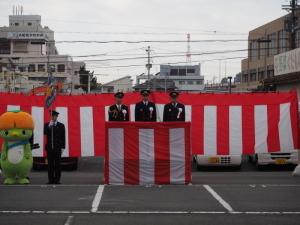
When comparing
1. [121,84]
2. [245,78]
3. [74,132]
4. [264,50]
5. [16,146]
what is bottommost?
[16,146]

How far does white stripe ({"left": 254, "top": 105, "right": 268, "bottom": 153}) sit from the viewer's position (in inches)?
693

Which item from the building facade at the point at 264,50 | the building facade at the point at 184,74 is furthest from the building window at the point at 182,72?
the building facade at the point at 264,50

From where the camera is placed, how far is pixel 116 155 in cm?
1295

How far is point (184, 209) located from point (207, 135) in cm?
806

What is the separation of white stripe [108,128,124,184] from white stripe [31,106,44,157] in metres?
5.12

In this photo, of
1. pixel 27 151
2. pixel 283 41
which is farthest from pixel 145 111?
pixel 283 41

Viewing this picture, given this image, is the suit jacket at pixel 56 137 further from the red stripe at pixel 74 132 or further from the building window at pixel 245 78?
the building window at pixel 245 78

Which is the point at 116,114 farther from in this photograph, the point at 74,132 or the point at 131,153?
the point at 74,132

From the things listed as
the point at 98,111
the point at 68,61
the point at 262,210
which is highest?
the point at 68,61

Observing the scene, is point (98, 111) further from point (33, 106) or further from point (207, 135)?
point (207, 135)

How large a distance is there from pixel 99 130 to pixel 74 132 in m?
0.73

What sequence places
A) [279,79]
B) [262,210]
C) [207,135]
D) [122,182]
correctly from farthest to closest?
[279,79] < [207,135] < [122,182] < [262,210]

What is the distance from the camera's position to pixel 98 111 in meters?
17.7

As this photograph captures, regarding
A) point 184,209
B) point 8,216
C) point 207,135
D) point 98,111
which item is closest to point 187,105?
point 207,135
